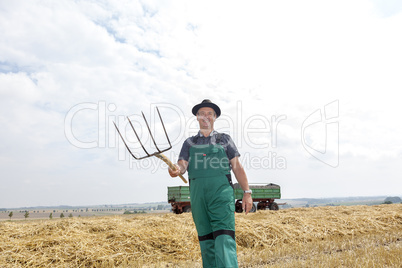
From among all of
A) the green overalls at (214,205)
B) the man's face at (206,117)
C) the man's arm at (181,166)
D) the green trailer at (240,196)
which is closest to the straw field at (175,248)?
the green overalls at (214,205)

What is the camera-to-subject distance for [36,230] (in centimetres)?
773

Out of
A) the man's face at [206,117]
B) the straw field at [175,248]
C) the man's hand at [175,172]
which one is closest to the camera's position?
the man's hand at [175,172]

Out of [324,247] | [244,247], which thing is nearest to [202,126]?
[244,247]

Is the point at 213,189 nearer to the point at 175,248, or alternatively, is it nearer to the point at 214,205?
the point at 214,205

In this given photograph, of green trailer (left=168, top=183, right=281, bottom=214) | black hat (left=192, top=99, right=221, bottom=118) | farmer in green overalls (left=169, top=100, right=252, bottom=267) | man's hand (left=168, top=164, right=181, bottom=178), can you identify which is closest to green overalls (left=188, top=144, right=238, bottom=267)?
farmer in green overalls (left=169, top=100, right=252, bottom=267)

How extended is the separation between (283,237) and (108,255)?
415 cm

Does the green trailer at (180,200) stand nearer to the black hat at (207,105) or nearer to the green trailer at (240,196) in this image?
the green trailer at (240,196)

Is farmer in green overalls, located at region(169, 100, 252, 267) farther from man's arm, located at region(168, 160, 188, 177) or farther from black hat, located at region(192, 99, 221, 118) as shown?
black hat, located at region(192, 99, 221, 118)

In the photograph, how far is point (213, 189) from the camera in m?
3.60

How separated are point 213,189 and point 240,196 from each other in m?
16.7

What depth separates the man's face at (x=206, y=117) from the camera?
13.8ft

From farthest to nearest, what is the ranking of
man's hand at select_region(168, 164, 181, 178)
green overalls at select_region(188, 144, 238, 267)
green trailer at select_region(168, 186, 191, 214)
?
green trailer at select_region(168, 186, 191, 214), man's hand at select_region(168, 164, 181, 178), green overalls at select_region(188, 144, 238, 267)

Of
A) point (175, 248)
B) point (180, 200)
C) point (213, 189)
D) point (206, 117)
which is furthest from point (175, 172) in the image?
point (180, 200)

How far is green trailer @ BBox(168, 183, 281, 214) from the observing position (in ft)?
63.1
